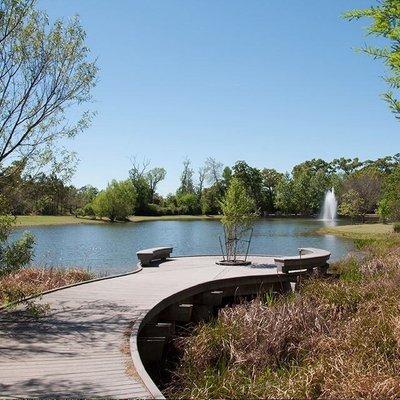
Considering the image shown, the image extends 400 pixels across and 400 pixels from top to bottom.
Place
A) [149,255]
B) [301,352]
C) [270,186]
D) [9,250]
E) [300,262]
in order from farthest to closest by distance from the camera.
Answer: [270,186] → [149,255] → [300,262] → [9,250] → [301,352]

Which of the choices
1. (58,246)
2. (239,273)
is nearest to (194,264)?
(239,273)

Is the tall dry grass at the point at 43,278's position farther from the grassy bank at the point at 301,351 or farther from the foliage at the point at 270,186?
the foliage at the point at 270,186

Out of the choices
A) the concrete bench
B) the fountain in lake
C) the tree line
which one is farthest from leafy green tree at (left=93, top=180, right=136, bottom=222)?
the concrete bench

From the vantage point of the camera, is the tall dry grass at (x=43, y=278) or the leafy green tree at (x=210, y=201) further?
the leafy green tree at (x=210, y=201)

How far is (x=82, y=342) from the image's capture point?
6.67 meters

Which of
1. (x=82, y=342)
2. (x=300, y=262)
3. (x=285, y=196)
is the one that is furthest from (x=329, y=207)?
(x=82, y=342)

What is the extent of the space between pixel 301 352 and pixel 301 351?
0.05 ft

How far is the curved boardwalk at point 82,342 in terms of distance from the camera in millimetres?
5027

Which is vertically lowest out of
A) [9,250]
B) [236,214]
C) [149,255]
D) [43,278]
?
[43,278]

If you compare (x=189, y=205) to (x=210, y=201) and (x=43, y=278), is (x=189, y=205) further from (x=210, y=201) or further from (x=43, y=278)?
(x=43, y=278)

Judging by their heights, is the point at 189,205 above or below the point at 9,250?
above

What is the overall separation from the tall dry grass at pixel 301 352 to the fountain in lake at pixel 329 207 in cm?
7408

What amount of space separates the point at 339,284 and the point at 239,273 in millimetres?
3495

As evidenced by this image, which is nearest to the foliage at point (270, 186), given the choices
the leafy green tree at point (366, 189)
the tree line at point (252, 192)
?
the tree line at point (252, 192)
